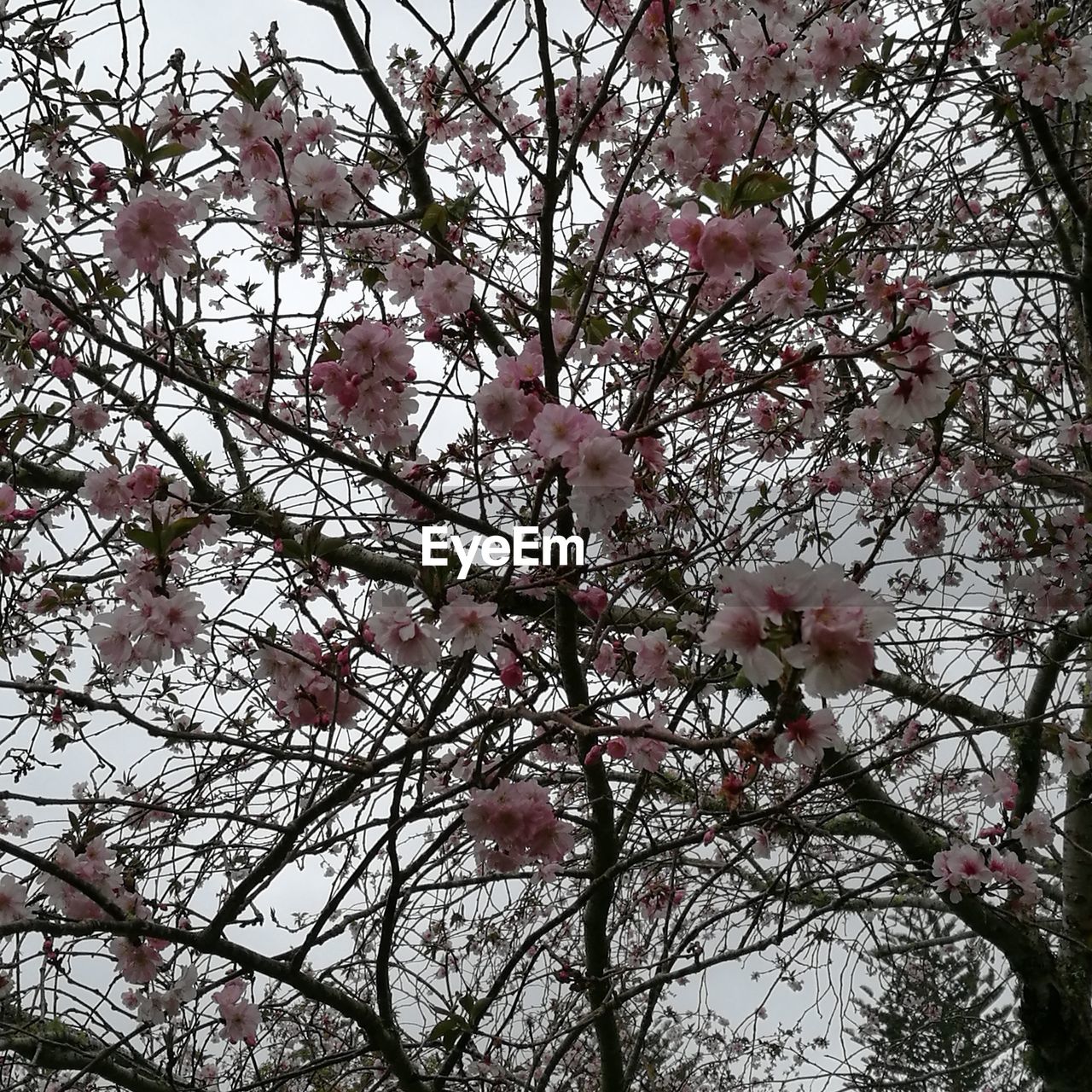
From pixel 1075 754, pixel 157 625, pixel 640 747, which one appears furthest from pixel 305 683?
pixel 1075 754

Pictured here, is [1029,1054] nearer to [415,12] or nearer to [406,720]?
[406,720]

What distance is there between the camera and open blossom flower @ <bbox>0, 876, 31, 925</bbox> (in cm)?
186

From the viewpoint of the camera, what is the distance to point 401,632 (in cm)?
146

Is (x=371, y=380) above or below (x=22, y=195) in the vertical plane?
below

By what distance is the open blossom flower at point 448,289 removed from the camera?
1.63 meters

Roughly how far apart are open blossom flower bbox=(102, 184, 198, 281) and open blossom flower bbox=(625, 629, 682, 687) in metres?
1.30

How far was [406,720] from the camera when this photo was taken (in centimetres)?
193

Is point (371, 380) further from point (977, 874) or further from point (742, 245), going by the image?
point (977, 874)

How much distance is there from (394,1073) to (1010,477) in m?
3.31

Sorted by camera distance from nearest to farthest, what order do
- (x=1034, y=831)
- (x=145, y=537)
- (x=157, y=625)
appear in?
(x=145, y=537) → (x=157, y=625) → (x=1034, y=831)

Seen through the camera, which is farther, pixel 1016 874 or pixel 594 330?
pixel 1016 874

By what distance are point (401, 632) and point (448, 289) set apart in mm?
697

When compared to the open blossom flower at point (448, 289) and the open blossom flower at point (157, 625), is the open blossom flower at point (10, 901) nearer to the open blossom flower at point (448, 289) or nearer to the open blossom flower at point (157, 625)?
the open blossom flower at point (157, 625)

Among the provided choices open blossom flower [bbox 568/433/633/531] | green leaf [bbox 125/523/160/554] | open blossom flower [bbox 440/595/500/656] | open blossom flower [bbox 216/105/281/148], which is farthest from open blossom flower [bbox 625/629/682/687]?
open blossom flower [bbox 216/105/281/148]
